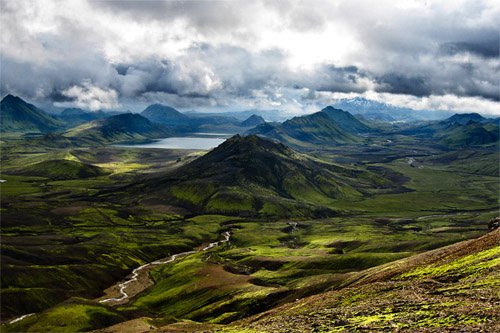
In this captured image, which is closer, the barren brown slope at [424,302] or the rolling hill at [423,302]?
the barren brown slope at [424,302]

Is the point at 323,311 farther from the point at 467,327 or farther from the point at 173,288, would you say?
the point at 173,288

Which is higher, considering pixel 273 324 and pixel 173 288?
pixel 273 324

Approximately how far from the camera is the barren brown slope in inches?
2092

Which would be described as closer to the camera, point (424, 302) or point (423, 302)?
point (424, 302)

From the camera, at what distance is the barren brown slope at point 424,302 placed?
53.1m

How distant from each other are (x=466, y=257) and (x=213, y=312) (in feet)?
286

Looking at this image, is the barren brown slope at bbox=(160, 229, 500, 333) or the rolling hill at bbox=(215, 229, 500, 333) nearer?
the barren brown slope at bbox=(160, 229, 500, 333)

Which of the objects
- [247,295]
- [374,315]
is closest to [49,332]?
[247,295]

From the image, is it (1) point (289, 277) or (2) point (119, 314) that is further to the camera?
(1) point (289, 277)

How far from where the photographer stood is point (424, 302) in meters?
64.1

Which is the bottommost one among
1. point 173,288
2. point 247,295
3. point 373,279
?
point 173,288

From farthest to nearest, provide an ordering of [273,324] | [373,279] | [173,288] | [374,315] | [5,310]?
[173,288] < [5,310] < [373,279] < [273,324] < [374,315]

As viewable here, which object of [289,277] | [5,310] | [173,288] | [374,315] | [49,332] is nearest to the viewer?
[374,315]

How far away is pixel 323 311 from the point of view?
76.9m
